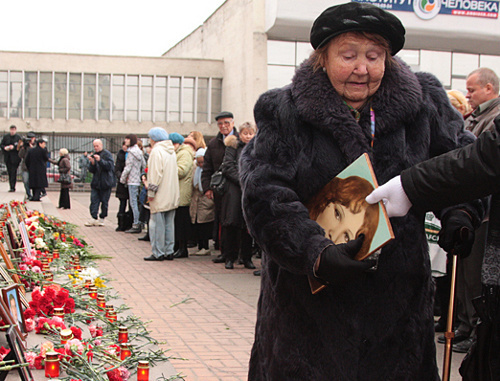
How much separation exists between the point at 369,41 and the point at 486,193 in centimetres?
72

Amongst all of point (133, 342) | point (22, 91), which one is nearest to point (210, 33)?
point (22, 91)

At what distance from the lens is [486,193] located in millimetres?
2133

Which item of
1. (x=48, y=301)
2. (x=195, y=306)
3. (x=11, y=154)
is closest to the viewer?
(x=48, y=301)

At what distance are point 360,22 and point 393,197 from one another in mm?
666

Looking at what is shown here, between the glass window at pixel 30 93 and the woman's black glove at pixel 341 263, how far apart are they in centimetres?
4542

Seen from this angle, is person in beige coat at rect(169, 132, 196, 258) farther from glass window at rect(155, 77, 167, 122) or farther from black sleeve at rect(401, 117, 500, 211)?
glass window at rect(155, 77, 167, 122)

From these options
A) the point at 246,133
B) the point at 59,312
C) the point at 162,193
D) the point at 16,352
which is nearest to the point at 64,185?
the point at 162,193

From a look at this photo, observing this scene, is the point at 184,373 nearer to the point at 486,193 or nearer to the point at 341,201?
the point at 341,201

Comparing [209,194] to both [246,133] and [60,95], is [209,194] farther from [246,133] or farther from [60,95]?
[60,95]

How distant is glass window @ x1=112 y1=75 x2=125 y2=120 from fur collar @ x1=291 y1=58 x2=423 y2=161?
144 feet

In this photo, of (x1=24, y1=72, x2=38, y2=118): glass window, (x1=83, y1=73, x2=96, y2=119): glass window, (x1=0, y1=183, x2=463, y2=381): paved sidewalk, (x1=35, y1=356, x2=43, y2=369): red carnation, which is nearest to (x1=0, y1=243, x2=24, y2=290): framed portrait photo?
(x1=0, y1=183, x2=463, y2=381): paved sidewalk

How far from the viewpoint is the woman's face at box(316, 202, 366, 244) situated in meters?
2.22

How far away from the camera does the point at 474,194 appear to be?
213cm

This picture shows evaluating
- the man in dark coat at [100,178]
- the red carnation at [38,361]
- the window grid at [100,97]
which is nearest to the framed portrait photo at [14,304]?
the red carnation at [38,361]
